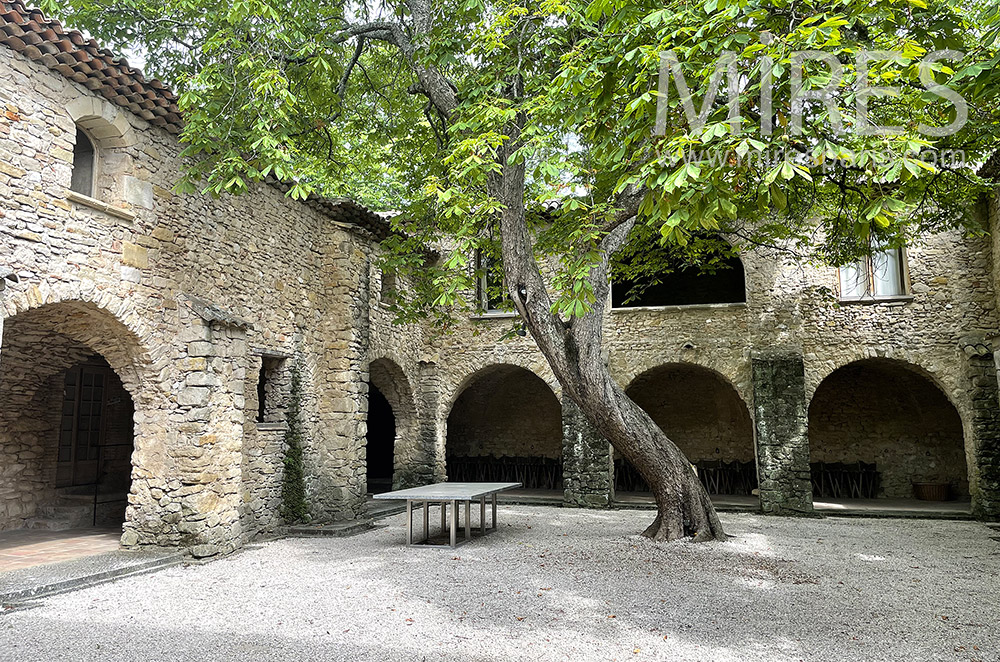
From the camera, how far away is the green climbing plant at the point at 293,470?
29.2 ft

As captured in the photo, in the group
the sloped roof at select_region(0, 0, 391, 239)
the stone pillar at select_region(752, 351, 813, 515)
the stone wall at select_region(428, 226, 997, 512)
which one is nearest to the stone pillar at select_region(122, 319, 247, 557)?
the sloped roof at select_region(0, 0, 391, 239)

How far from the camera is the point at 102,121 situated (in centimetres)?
650

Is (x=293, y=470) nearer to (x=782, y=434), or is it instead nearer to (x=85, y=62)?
(x=85, y=62)

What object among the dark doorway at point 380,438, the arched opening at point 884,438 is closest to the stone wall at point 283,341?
the arched opening at point 884,438

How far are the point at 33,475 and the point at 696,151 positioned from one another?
8.68m

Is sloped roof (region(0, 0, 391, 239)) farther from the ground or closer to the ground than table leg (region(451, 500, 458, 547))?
farther from the ground

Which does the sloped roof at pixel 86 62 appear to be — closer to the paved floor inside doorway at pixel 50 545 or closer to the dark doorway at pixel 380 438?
the paved floor inside doorway at pixel 50 545

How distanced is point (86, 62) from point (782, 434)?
10.6 m

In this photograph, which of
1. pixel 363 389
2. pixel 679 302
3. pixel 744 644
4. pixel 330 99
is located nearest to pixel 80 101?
pixel 330 99

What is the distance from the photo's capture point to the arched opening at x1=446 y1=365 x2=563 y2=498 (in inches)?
586

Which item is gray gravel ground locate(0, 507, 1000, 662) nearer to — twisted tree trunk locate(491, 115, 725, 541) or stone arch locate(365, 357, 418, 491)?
twisted tree trunk locate(491, 115, 725, 541)

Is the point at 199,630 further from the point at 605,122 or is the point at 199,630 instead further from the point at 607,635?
the point at 605,122

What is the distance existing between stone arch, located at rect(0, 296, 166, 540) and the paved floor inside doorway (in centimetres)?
44

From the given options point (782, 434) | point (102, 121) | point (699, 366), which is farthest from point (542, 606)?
point (699, 366)
